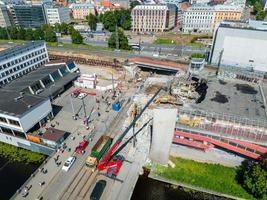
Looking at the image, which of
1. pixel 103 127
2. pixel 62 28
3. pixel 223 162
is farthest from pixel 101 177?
pixel 62 28

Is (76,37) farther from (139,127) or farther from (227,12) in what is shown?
(227,12)

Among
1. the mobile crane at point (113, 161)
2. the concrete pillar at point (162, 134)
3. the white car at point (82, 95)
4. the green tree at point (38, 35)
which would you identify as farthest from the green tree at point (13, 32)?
the concrete pillar at point (162, 134)

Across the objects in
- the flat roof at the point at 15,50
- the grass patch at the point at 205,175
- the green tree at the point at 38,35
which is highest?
the flat roof at the point at 15,50

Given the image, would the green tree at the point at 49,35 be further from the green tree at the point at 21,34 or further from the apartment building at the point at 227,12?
the apartment building at the point at 227,12

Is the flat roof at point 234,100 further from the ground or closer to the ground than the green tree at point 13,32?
closer to the ground

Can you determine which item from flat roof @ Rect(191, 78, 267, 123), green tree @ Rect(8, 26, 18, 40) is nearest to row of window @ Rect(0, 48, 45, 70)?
green tree @ Rect(8, 26, 18, 40)

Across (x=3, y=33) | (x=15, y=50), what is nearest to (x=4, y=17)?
(x=3, y=33)

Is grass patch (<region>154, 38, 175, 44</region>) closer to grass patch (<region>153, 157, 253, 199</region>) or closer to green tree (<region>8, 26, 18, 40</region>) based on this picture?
green tree (<region>8, 26, 18, 40</region>)
